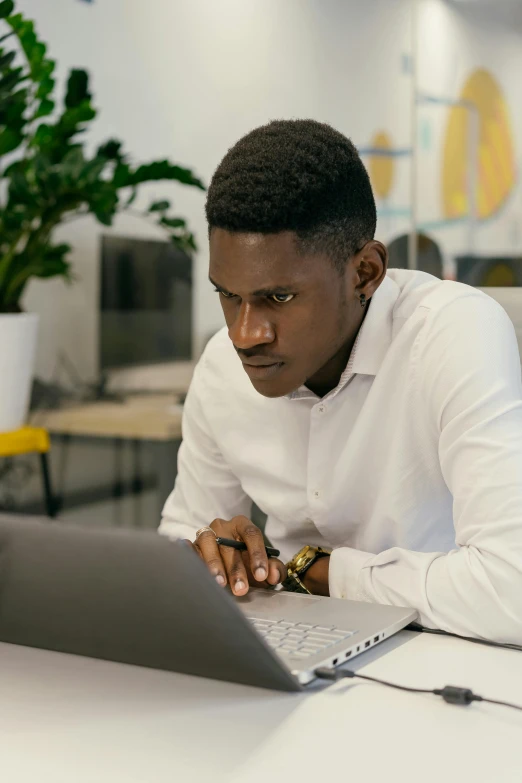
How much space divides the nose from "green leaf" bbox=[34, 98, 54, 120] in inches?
77.5

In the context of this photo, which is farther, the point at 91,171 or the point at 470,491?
the point at 91,171

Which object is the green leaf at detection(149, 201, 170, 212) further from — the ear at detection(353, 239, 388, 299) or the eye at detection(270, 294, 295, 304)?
the eye at detection(270, 294, 295, 304)

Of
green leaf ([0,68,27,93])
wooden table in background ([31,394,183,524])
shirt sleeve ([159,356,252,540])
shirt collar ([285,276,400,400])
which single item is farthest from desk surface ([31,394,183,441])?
shirt collar ([285,276,400,400])

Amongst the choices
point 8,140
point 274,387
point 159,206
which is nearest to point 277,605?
point 274,387

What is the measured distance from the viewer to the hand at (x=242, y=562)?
105 cm

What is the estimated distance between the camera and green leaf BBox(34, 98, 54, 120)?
283 cm

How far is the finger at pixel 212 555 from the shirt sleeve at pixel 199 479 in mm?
378

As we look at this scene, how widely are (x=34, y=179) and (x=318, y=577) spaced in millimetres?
1938

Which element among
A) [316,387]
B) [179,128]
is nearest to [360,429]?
[316,387]

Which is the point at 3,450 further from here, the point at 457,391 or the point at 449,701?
the point at 449,701

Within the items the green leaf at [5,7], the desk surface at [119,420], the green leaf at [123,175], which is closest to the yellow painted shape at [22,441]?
the desk surface at [119,420]

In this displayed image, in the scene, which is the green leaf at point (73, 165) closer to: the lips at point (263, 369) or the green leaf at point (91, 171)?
the green leaf at point (91, 171)

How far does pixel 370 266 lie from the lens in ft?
4.07

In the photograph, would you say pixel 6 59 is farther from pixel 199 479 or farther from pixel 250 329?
pixel 250 329
